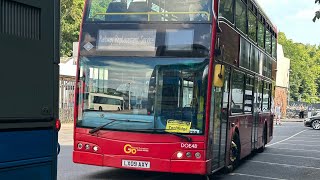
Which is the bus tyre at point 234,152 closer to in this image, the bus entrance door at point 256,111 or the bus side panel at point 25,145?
the bus entrance door at point 256,111

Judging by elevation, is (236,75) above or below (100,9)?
below

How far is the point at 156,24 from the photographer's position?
8438 mm

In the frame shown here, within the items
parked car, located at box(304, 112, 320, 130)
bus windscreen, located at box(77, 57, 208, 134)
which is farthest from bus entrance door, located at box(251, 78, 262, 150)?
parked car, located at box(304, 112, 320, 130)

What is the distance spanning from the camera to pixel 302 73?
300ft

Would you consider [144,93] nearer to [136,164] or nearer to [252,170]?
[136,164]

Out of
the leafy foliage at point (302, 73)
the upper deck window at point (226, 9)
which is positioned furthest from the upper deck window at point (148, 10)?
the leafy foliage at point (302, 73)

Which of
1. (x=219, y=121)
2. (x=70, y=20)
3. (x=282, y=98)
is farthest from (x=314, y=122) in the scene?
(x=219, y=121)

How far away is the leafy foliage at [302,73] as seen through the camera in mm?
91125

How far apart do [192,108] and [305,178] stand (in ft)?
13.9

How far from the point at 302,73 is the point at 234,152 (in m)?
84.5

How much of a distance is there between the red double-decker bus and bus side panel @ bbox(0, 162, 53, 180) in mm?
4703

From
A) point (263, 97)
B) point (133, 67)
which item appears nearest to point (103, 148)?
point (133, 67)

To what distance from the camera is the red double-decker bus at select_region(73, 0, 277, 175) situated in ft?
26.6

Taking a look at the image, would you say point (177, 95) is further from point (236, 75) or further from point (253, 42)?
point (253, 42)
